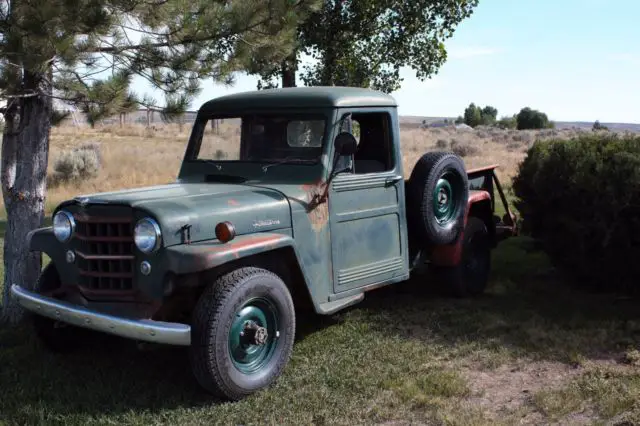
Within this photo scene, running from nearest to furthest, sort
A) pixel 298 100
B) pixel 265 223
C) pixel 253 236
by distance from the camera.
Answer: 1. pixel 253 236
2. pixel 265 223
3. pixel 298 100

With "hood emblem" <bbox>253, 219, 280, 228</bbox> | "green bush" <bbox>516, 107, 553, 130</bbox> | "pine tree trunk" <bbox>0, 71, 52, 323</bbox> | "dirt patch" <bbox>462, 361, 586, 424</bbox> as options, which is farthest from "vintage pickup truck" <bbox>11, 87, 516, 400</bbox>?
"green bush" <bbox>516, 107, 553, 130</bbox>

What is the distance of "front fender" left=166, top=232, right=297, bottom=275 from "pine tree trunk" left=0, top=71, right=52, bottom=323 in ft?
7.22

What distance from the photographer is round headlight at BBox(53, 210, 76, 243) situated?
4.52 meters

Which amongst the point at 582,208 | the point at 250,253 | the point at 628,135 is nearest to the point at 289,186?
the point at 250,253

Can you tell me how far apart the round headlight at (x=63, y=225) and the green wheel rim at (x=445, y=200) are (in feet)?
9.64

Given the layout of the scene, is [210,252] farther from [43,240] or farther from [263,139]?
[263,139]

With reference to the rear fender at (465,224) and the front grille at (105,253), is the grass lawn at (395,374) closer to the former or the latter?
the rear fender at (465,224)

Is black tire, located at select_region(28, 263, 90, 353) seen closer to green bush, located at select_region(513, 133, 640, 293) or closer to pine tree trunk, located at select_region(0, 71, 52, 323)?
pine tree trunk, located at select_region(0, 71, 52, 323)

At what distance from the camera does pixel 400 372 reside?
15.4 ft

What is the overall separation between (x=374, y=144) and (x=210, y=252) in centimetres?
217

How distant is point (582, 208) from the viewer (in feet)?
20.4

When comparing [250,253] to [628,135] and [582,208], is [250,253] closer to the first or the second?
[582,208]

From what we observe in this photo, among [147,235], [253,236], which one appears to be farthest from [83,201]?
[253,236]

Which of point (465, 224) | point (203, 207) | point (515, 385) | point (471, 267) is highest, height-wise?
point (203, 207)
